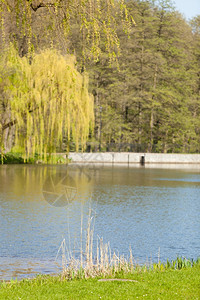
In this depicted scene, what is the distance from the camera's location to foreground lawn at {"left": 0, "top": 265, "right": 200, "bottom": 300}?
6.41 metres

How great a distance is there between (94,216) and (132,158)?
3271 centimetres

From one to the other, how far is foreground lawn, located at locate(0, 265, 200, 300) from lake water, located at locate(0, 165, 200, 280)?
6.65 ft

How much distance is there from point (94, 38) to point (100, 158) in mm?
38350

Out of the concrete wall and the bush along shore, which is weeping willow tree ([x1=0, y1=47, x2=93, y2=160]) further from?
the concrete wall

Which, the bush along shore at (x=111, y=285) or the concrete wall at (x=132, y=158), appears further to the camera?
the concrete wall at (x=132, y=158)

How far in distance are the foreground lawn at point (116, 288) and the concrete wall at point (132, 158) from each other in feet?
117

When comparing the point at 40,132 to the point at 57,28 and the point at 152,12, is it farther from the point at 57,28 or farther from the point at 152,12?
the point at 152,12

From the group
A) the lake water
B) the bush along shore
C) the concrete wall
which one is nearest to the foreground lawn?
the bush along shore

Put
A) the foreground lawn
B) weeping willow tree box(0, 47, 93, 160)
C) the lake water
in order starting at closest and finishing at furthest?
the foreground lawn → the lake water → weeping willow tree box(0, 47, 93, 160)

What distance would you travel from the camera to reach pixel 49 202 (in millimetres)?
19516

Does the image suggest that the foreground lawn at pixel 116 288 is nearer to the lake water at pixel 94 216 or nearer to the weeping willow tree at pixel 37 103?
the lake water at pixel 94 216

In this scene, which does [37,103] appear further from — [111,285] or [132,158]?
[132,158]

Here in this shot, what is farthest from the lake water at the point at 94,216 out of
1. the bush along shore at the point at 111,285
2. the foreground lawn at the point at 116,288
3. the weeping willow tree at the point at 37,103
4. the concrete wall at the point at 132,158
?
the concrete wall at the point at 132,158

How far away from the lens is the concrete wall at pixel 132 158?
45.3 meters
